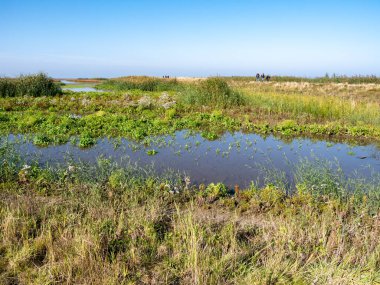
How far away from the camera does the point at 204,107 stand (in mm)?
18391

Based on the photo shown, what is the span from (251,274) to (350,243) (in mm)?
1668

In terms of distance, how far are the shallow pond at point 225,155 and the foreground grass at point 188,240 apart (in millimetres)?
1529

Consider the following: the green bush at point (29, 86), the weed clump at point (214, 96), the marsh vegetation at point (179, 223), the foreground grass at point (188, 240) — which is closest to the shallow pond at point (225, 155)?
the marsh vegetation at point (179, 223)

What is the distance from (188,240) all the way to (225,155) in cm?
557

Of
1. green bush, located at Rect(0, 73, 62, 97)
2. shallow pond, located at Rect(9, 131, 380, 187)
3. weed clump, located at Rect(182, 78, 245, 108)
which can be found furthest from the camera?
green bush, located at Rect(0, 73, 62, 97)

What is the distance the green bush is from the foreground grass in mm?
22241

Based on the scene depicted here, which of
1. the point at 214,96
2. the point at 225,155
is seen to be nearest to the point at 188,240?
the point at 225,155

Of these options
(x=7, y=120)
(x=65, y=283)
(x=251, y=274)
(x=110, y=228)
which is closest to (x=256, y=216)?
(x=251, y=274)

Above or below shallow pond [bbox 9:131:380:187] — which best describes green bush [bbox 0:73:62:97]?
above

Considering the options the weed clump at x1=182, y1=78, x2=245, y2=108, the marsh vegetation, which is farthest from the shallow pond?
the weed clump at x1=182, y1=78, x2=245, y2=108

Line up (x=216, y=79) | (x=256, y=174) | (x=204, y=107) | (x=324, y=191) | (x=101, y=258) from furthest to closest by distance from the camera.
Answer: (x=216, y=79)
(x=204, y=107)
(x=256, y=174)
(x=324, y=191)
(x=101, y=258)

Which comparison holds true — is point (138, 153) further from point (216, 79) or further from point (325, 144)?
point (216, 79)

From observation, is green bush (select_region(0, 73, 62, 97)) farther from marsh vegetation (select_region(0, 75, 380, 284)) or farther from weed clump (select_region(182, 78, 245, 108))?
marsh vegetation (select_region(0, 75, 380, 284))

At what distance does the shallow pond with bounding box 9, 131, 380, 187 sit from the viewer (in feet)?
25.4
